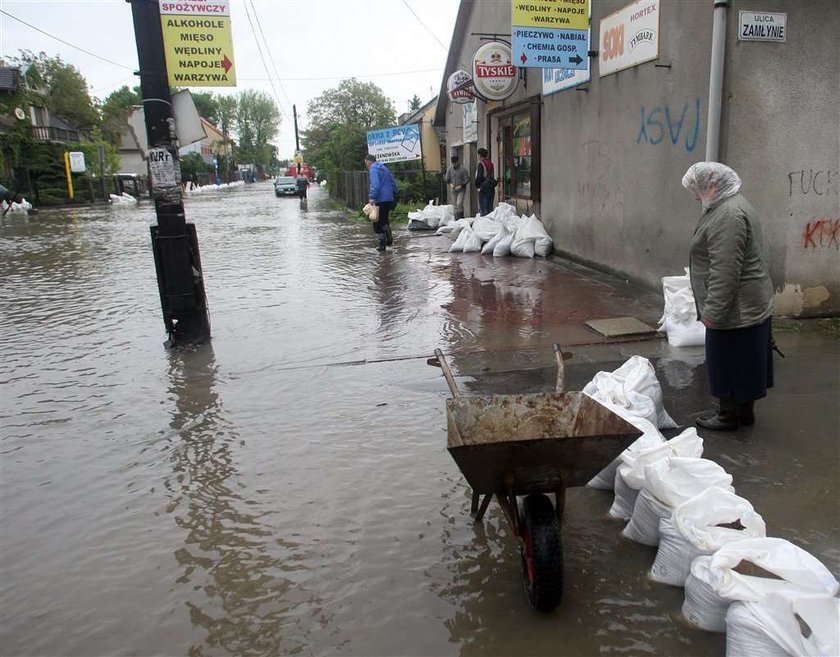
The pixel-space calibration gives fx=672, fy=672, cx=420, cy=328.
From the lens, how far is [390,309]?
809 cm

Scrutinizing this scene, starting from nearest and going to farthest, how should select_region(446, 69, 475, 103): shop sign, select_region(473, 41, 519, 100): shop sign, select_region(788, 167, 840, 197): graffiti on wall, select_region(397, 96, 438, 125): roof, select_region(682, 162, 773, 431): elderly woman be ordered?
select_region(682, 162, 773, 431): elderly woman
select_region(788, 167, 840, 197): graffiti on wall
select_region(473, 41, 519, 100): shop sign
select_region(446, 69, 475, 103): shop sign
select_region(397, 96, 438, 125): roof

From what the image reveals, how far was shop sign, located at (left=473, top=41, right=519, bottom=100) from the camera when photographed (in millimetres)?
11719

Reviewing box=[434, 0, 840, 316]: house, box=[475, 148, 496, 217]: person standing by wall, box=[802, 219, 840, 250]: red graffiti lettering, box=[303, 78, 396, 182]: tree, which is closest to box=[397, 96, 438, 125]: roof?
box=[303, 78, 396, 182]: tree

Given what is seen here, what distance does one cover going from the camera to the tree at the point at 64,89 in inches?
1745

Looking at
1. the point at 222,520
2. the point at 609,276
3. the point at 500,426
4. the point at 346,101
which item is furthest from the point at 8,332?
the point at 346,101

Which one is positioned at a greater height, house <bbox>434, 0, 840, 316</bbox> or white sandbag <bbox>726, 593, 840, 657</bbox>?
house <bbox>434, 0, 840, 316</bbox>

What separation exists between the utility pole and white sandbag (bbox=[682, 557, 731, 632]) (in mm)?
5075

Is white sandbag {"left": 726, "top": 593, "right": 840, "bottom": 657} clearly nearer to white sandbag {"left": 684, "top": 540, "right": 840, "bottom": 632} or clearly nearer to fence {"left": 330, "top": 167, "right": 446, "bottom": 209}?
white sandbag {"left": 684, "top": 540, "right": 840, "bottom": 632}

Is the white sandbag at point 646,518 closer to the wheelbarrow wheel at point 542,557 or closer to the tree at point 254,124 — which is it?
the wheelbarrow wheel at point 542,557

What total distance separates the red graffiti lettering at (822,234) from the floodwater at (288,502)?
2.03 metres

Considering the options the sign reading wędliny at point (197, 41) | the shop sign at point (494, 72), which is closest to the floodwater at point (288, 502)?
the sign reading wędliny at point (197, 41)

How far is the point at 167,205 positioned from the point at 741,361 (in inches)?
195

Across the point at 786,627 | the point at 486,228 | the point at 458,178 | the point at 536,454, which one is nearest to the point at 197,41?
the point at 536,454

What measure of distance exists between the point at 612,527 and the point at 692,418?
1.59 meters
